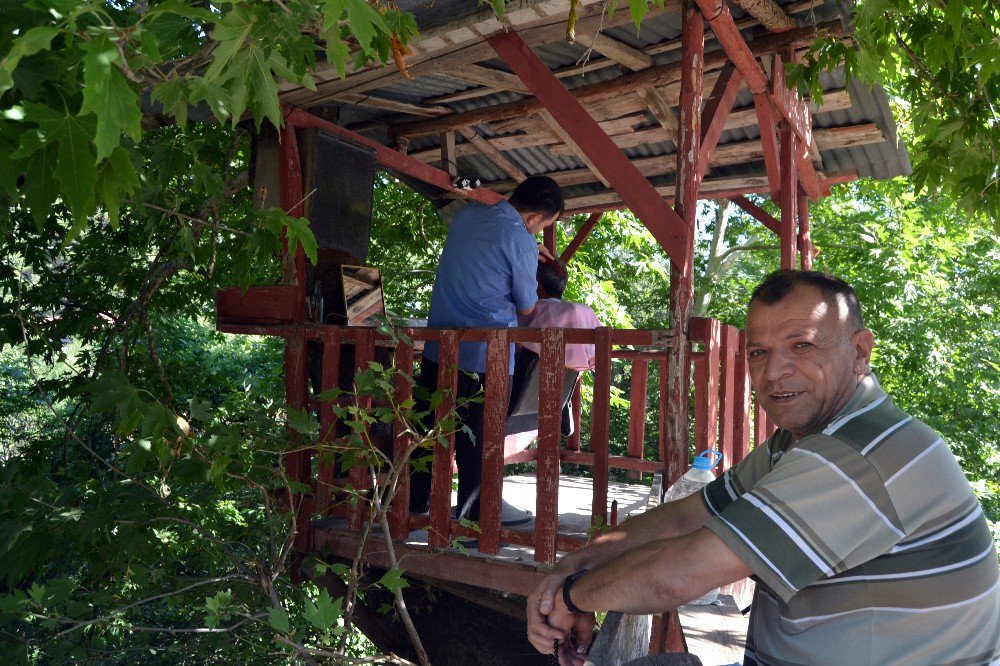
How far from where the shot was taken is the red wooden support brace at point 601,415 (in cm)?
337

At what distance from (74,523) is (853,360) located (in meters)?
3.08

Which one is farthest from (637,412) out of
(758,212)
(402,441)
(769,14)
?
(769,14)

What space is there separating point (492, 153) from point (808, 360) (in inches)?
177

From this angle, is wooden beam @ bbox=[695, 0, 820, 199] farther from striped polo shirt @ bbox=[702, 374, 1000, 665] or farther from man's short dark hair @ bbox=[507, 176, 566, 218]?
striped polo shirt @ bbox=[702, 374, 1000, 665]

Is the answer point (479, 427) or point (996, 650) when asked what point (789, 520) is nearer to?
point (996, 650)

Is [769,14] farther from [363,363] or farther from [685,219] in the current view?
[363,363]

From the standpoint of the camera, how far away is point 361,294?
16.3 ft

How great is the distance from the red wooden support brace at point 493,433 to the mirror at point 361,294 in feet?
4.77

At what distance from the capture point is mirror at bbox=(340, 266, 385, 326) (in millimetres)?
4848

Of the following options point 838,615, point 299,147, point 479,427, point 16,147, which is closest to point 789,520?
point 838,615

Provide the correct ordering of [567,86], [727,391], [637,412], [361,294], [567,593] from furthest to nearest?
1. [637,412]
2. [567,86]
3. [361,294]
4. [727,391]
5. [567,593]

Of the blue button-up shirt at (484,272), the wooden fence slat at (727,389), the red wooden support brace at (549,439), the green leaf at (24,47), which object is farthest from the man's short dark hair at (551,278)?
the green leaf at (24,47)

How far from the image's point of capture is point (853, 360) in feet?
6.41

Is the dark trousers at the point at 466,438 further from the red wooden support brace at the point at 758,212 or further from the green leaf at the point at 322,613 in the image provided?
the red wooden support brace at the point at 758,212
